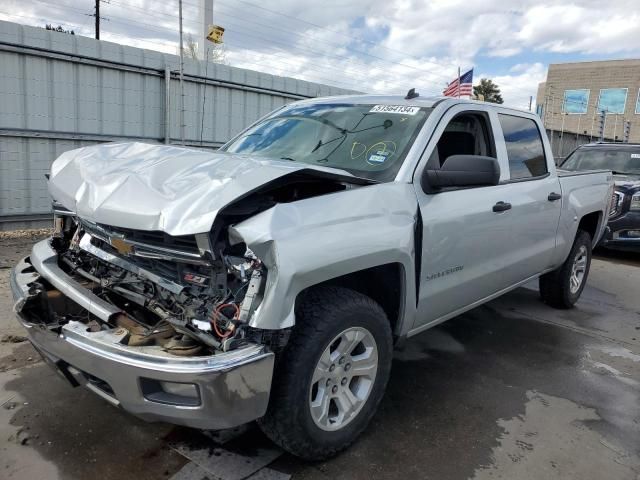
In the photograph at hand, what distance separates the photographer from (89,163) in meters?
2.96

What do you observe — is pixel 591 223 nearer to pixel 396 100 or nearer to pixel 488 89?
pixel 396 100

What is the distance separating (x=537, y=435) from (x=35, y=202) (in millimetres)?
7124

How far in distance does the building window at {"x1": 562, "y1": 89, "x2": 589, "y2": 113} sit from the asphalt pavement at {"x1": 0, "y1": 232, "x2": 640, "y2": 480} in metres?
45.9

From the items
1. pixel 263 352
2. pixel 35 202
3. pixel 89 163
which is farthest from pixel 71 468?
pixel 35 202

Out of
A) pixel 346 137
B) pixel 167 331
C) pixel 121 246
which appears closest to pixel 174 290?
pixel 167 331

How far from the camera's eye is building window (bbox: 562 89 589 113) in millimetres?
44253

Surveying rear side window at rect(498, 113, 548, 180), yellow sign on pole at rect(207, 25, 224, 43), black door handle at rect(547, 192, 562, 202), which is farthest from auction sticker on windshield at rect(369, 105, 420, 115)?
yellow sign on pole at rect(207, 25, 224, 43)

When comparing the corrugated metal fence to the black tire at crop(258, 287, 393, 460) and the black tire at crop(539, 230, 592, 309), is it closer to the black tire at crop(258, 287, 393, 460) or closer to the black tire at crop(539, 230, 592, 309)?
the black tire at crop(539, 230, 592, 309)

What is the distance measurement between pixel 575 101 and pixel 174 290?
164 ft

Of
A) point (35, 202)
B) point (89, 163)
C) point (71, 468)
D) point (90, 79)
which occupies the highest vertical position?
point (90, 79)

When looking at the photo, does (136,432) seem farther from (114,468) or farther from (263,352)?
(263,352)

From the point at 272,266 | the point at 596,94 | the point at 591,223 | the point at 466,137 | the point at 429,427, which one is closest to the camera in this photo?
the point at 272,266

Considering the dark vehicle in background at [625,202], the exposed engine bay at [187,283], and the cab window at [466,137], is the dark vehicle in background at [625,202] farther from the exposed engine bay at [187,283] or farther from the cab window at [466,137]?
the exposed engine bay at [187,283]

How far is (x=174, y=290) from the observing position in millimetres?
2412
